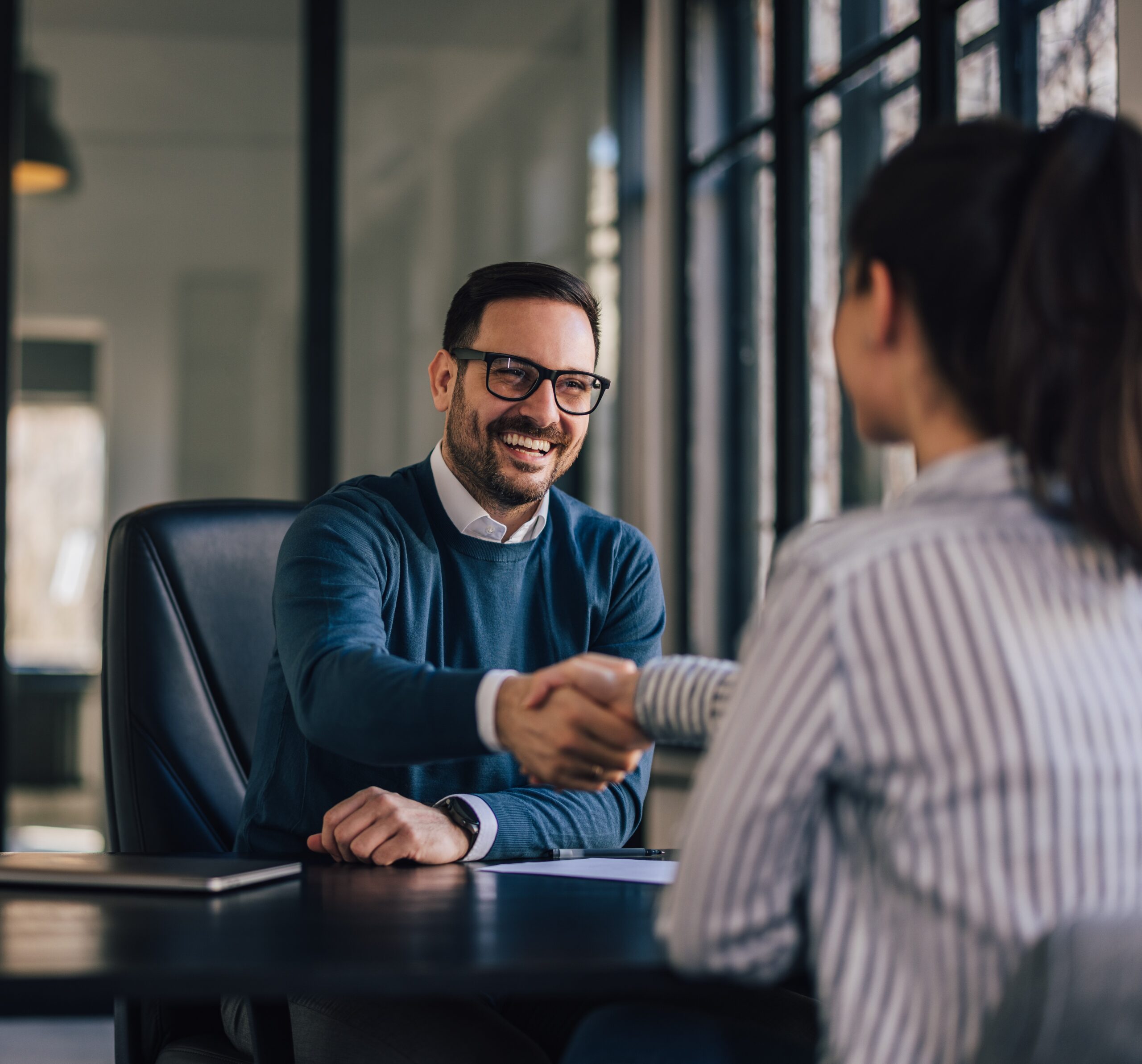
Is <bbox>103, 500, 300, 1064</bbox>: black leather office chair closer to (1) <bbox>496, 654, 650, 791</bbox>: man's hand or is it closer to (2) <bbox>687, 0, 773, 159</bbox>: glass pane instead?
(1) <bbox>496, 654, 650, 791</bbox>: man's hand

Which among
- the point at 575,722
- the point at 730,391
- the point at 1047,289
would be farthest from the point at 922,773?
the point at 730,391

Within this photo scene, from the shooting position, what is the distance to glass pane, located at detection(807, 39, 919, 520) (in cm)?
284

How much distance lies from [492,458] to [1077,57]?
1.28m

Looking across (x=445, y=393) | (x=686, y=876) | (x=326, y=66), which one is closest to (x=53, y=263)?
(x=326, y=66)

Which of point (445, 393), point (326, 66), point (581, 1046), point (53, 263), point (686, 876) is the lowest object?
point (581, 1046)

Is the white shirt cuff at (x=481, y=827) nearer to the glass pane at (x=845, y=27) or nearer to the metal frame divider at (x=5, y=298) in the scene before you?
the glass pane at (x=845, y=27)

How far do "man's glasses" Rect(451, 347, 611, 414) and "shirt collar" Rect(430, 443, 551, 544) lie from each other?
0.41 feet

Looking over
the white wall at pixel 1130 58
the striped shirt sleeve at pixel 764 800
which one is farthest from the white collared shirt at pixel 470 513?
the white wall at pixel 1130 58

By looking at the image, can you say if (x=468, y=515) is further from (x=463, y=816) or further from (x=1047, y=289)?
(x=1047, y=289)

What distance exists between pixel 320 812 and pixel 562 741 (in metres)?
0.48

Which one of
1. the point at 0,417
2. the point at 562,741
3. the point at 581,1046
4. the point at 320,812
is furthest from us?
the point at 0,417

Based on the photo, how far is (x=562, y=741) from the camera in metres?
1.12

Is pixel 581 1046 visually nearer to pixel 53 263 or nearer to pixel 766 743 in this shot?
pixel 766 743

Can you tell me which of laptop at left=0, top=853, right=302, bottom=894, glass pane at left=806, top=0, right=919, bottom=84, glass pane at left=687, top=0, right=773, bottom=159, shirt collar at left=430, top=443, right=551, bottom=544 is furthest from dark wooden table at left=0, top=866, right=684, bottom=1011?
glass pane at left=687, top=0, right=773, bottom=159
